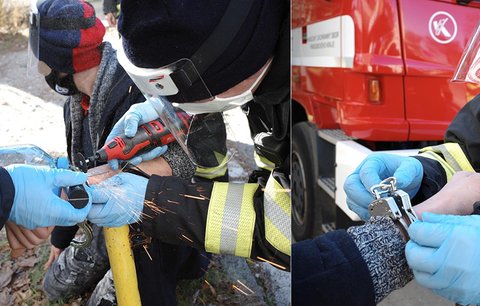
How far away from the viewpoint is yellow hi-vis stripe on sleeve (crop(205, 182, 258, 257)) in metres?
1.17

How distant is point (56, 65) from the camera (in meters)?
0.92

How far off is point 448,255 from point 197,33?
2.29 feet

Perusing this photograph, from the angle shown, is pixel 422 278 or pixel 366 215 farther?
pixel 366 215

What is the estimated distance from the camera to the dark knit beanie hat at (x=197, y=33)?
901mm

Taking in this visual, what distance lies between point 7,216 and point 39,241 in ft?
0.38

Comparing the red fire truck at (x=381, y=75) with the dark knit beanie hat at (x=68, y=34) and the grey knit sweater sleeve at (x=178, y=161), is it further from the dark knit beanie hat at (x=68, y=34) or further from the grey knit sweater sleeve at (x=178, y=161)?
the dark knit beanie hat at (x=68, y=34)

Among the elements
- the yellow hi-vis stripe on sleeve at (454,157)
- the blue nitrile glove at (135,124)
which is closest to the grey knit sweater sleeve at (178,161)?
the blue nitrile glove at (135,124)

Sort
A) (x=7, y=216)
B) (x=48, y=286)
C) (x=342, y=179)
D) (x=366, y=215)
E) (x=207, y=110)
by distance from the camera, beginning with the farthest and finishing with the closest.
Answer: (x=342, y=179), (x=366, y=215), (x=207, y=110), (x=48, y=286), (x=7, y=216)

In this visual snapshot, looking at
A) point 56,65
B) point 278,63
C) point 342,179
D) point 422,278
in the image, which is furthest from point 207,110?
point 422,278

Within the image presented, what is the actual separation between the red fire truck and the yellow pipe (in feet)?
2.08

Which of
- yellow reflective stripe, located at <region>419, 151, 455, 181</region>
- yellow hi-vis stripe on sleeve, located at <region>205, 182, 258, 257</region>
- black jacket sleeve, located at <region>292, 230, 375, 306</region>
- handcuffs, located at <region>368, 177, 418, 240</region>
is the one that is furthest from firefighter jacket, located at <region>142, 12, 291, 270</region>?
yellow reflective stripe, located at <region>419, 151, 455, 181</region>

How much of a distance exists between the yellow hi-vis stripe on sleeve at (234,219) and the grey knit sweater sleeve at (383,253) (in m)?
0.26

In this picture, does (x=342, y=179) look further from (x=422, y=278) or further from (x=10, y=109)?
(x=10, y=109)

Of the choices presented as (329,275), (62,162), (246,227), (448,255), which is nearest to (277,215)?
(246,227)
